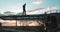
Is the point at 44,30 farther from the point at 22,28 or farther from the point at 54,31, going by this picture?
the point at 22,28

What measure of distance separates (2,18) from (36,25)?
2550 millimetres

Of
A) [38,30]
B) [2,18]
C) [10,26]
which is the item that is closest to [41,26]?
[38,30]

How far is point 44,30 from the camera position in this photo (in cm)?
945

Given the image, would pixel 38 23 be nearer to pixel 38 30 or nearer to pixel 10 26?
pixel 38 30

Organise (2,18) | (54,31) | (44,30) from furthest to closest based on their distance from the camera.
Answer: (2,18) → (44,30) → (54,31)

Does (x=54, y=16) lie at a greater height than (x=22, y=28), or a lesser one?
greater

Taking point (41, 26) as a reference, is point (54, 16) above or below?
above

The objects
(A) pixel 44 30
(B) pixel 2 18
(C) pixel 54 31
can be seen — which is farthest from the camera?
(B) pixel 2 18

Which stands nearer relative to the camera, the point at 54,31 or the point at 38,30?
the point at 54,31

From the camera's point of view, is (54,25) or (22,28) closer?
(54,25)

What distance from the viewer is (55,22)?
921 centimetres

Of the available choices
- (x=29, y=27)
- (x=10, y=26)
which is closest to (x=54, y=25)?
(x=29, y=27)

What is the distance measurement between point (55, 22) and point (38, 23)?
1.32 meters

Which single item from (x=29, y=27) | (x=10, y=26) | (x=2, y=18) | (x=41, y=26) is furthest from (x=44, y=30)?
(x=2, y=18)
